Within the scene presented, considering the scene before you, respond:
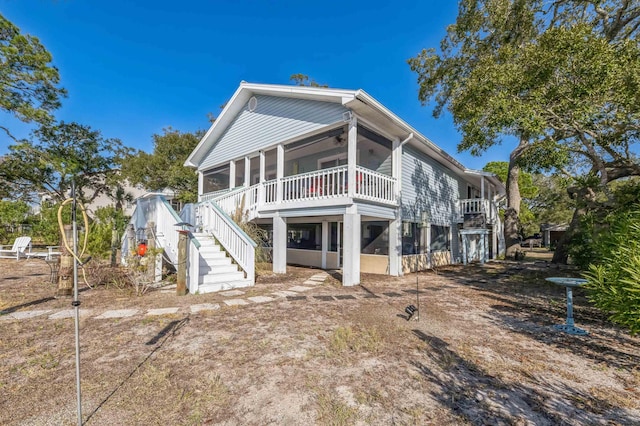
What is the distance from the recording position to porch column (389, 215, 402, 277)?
33.2ft

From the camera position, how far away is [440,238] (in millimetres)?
14039

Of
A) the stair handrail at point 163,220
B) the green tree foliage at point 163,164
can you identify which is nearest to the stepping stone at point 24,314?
the stair handrail at point 163,220

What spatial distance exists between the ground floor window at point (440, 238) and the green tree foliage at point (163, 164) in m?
15.1

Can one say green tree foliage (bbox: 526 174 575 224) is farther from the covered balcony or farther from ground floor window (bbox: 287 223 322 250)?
ground floor window (bbox: 287 223 322 250)

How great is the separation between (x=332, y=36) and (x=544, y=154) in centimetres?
1376

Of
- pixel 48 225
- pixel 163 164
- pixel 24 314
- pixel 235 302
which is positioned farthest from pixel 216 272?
pixel 48 225

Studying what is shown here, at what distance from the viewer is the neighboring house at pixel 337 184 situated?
866 centimetres

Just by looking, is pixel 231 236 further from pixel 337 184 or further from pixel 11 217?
pixel 11 217

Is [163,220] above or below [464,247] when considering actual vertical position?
above

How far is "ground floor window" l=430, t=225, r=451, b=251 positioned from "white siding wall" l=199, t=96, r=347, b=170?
746 centimetres

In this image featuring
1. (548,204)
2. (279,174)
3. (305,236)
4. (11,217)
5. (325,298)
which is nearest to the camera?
(325,298)

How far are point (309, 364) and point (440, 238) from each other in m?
12.2

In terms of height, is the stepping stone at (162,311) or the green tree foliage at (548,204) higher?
the green tree foliage at (548,204)

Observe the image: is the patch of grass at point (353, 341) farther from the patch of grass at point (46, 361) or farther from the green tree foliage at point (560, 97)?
the green tree foliage at point (560, 97)
